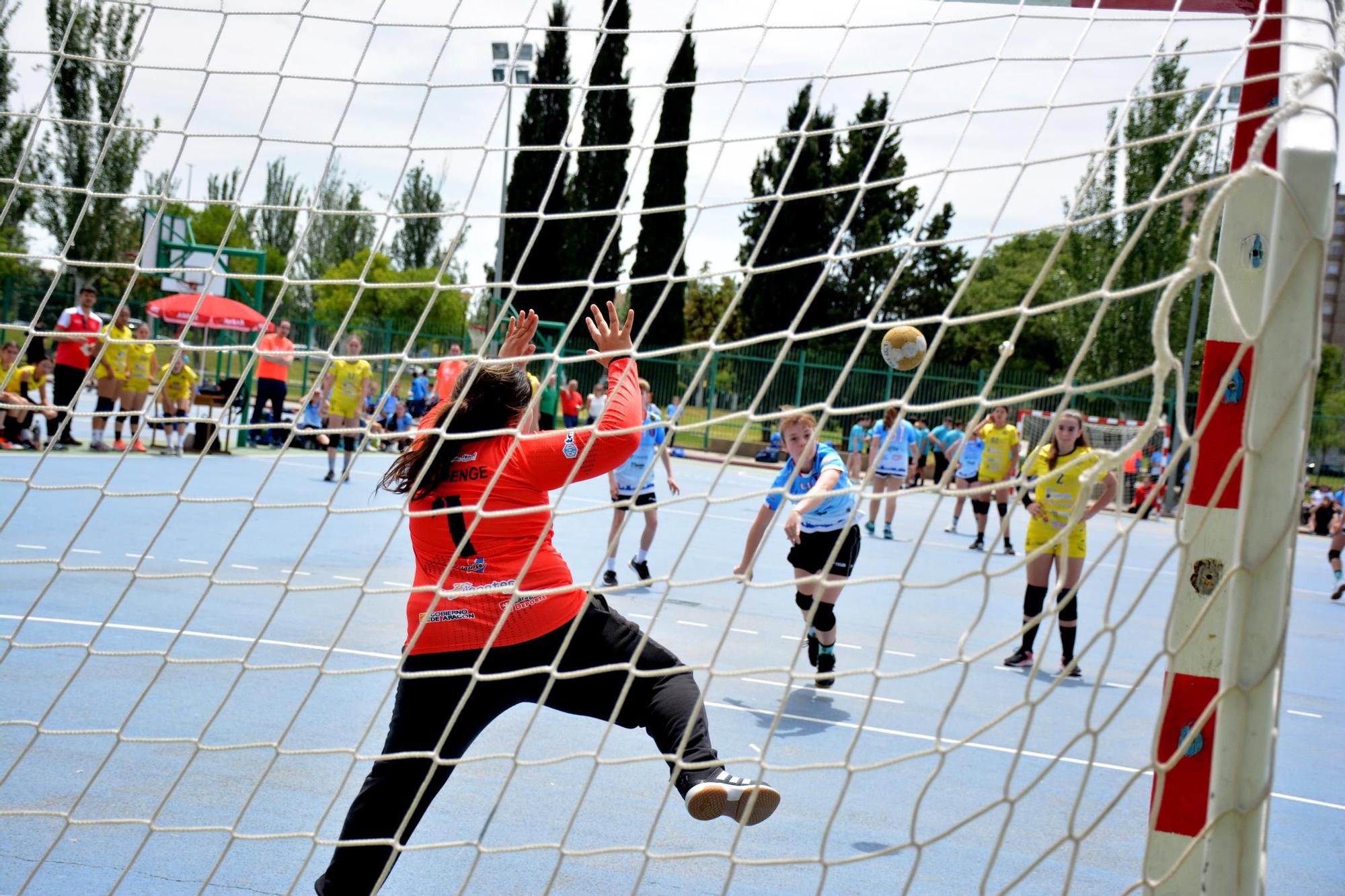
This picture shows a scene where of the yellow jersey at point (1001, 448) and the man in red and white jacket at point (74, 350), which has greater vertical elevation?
the man in red and white jacket at point (74, 350)

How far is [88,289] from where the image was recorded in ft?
41.0

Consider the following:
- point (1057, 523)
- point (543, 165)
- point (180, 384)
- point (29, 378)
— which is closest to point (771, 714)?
point (1057, 523)

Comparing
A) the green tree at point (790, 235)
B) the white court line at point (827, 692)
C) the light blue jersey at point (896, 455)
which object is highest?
the green tree at point (790, 235)

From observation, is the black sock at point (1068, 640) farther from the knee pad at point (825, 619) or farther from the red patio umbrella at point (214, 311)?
the red patio umbrella at point (214, 311)

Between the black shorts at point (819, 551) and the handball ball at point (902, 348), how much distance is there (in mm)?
1362

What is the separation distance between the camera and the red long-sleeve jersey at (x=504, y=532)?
115 inches

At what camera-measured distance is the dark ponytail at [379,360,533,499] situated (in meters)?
3.05

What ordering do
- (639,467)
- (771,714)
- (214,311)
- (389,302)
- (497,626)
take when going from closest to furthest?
(497,626), (771,714), (639,467), (214,311), (389,302)

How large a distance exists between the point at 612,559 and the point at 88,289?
24.0ft

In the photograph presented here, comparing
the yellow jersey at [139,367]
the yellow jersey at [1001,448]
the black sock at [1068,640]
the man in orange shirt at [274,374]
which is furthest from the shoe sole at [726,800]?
the yellow jersey at [139,367]

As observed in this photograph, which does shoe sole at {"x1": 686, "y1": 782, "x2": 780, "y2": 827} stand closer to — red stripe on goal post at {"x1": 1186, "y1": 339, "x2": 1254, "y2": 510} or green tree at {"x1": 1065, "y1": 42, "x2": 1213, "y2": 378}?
red stripe on goal post at {"x1": 1186, "y1": 339, "x2": 1254, "y2": 510}

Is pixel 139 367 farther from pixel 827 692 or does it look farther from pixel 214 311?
pixel 827 692

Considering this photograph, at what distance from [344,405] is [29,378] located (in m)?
4.22

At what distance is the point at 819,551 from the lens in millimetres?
6652
